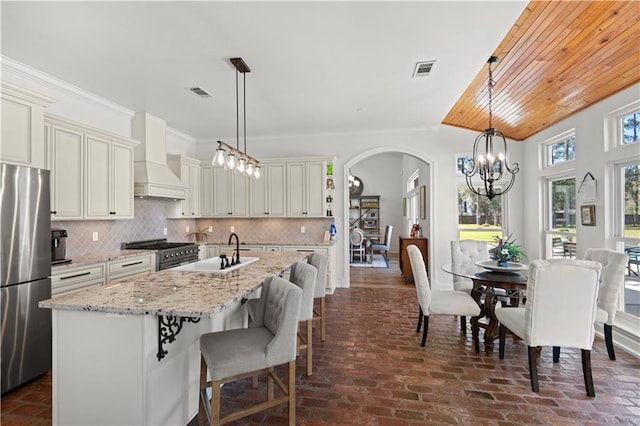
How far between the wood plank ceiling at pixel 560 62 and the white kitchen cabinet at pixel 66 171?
441 cm

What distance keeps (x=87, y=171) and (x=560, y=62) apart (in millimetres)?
5084

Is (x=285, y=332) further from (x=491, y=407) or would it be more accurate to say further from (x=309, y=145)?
(x=309, y=145)

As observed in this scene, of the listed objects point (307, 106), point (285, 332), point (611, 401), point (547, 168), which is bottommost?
point (611, 401)

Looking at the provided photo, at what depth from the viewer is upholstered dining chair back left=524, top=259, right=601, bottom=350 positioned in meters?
2.31

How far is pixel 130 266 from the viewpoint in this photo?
368cm

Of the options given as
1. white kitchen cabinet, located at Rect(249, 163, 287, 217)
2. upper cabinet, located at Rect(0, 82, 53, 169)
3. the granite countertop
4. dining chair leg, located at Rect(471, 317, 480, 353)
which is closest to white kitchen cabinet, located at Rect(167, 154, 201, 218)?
white kitchen cabinet, located at Rect(249, 163, 287, 217)

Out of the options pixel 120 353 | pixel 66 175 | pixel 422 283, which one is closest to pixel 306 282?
pixel 120 353

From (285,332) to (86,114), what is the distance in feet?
12.8

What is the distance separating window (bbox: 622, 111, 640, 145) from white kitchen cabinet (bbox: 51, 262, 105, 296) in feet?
19.1

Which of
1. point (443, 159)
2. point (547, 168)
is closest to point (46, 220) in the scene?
point (443, 159)

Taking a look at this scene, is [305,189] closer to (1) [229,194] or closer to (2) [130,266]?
(1) [229,194]

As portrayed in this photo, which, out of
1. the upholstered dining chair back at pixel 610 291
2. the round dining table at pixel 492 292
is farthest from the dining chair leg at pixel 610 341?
the round dining table at pixel 492 292

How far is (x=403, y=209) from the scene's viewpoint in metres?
10.6

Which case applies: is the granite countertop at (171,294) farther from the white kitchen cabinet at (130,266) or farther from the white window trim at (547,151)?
the white window trim at (547,151)
